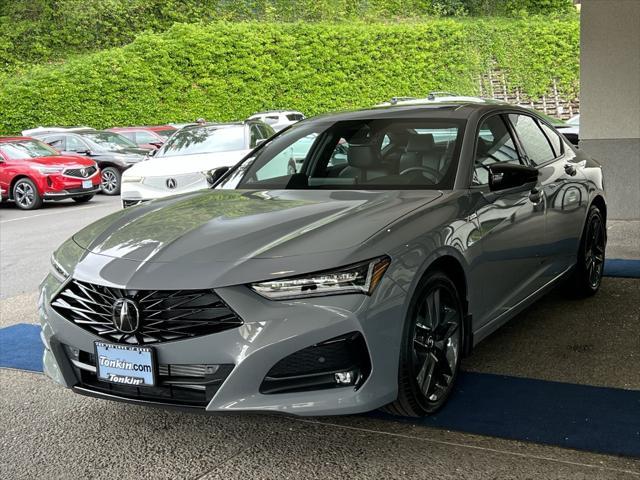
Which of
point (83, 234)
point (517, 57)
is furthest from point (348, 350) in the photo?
point (517, 57)

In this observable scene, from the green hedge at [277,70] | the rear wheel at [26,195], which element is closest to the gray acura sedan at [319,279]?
the rear wheel at [26,195]

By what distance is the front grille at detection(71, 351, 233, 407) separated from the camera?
318 centimetres

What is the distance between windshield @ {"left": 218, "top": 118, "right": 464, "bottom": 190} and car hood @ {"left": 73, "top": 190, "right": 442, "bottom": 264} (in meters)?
0.22

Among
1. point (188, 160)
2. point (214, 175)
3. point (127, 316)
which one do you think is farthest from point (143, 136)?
point (127, 316)

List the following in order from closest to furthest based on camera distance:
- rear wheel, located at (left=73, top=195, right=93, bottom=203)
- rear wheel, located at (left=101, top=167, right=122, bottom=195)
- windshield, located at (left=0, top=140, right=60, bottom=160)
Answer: windshield, located at (left=0, top=140, right=60, bottom=160)
rear wheel, located at (left=73, top=195, right=93, bottom=203)
rear wheel, located at (left=101, top=167, right=122, bottom=195)

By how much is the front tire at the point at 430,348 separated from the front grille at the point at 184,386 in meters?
0.79

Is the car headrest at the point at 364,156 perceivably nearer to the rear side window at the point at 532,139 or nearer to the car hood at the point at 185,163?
the rear side window at the point at 532,139

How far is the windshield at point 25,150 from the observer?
15984 mm

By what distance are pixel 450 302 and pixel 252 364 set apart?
1144 millimetres

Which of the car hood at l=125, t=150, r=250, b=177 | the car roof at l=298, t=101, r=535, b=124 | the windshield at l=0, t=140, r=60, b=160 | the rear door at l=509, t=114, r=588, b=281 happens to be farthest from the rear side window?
the windshield at l=0, t=140, r=60, b=160

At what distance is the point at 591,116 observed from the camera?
31.9ft

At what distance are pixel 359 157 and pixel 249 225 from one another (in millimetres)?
1127

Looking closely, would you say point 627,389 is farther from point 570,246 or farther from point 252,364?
point 252,364

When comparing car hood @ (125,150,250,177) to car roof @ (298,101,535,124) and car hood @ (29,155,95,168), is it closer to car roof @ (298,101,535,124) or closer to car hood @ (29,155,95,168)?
car hood @ (29,155,95,168)
